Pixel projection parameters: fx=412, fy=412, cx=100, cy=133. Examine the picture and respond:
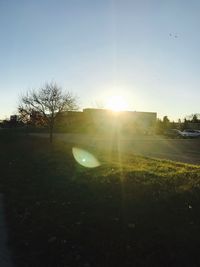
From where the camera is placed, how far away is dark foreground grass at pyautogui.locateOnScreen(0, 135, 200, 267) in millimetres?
6715

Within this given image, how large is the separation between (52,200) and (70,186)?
1.60 meters

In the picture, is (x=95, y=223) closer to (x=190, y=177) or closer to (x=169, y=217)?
(x=169, y=217)

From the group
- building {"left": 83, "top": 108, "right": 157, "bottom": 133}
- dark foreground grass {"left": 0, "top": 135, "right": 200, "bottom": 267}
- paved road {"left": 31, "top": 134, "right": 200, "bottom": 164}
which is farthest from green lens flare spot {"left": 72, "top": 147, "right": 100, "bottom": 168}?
building {"left": 83, "top": 108, "right": 157, "bottom": 133}

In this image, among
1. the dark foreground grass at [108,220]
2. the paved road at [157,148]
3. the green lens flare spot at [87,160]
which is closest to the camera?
the dark foreground grass at [108,220]

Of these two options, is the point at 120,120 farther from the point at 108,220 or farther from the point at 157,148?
the point at 108,220

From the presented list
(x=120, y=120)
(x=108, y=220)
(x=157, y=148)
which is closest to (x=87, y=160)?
(x=108, y=220)

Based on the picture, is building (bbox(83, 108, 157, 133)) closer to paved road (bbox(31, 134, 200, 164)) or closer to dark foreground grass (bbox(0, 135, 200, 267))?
paved road (bbox(31, 134, 200, 164))

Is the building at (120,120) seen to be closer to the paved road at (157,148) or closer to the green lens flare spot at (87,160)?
the paved road at (157,148)

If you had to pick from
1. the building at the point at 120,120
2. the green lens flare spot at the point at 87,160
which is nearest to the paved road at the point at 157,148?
the green lens flare spot at the point at 87,160

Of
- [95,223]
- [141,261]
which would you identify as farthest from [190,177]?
[141,261]

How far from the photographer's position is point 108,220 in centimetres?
835

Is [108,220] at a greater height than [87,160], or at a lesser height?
lesser

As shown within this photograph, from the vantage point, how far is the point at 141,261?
21.1 feet

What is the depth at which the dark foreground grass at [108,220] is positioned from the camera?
264 inches
